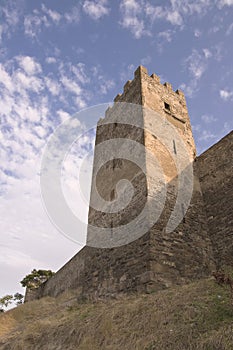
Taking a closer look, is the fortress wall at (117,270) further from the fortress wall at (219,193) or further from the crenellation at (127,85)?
the crenellation at (127,85)

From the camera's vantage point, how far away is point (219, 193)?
9750 millimetres

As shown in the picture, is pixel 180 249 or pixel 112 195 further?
pixel 112 195

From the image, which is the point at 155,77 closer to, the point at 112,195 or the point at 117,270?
the point at 112,195

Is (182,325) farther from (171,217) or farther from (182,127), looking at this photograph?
(182,127)

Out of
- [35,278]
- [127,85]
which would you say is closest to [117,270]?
[127,85]

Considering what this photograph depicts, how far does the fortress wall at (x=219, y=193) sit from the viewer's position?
864cm

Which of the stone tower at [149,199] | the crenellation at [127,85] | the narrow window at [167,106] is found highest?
the crenellation at [127,85]

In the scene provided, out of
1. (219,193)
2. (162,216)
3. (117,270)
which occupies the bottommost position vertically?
(117,270)

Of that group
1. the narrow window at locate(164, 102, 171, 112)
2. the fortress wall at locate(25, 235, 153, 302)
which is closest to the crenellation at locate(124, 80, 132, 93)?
the narrow window at locate(164, 102, 171, 112)

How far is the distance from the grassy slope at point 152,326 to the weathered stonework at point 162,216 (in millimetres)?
1072

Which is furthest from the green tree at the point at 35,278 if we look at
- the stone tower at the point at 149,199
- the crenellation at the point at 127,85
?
the crenellation at the point at 127,85

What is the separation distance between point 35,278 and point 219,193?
78.1 feet

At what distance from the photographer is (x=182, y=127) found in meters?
12.1

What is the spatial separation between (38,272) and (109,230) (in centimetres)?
2197
